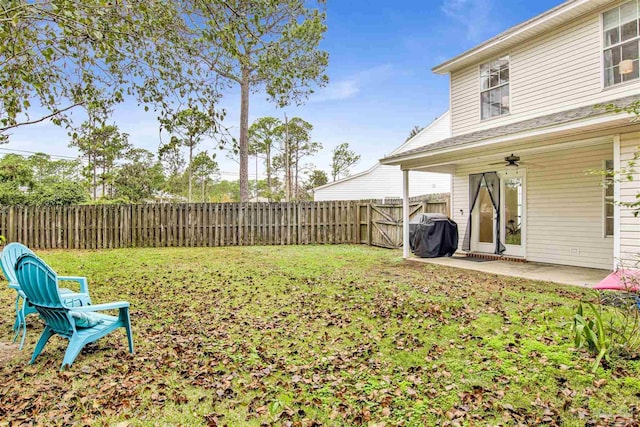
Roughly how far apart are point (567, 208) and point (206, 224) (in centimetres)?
1076

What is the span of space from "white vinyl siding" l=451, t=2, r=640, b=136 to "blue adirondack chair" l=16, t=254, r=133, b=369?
28.9 feet

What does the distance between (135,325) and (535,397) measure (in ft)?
13.6

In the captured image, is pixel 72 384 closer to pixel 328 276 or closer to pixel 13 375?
pixel 13 375

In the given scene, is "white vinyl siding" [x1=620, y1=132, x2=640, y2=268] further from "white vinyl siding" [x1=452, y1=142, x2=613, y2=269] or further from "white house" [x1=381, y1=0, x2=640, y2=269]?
"white vinyl siding" [x1=452, y1=142, x2=613, y2=269]

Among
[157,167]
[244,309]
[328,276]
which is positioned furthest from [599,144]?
[157,167]

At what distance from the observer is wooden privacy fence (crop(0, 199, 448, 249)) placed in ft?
39.7

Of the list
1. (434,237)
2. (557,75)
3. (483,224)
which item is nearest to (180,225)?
(434,237)

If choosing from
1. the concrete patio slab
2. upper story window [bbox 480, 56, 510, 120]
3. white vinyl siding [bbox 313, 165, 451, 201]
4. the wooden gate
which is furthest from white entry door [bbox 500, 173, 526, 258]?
white vinyl siding [bbox 313, 165, 451, 201]

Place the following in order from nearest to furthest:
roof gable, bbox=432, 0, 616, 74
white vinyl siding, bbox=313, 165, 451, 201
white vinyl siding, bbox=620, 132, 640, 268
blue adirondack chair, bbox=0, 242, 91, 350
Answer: blue adirondack chair, bbox=0, 242, 91, 350, white vinyl siding, bbox=620, 132, 640, 268, roof gable, bbox=432, 0, 616, 74, white vinyl siding, bbox=313, 165, 451, 201

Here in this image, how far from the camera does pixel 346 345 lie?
3.77 m

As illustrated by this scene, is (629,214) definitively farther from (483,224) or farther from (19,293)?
(19,293)

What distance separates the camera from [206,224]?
13227 mm

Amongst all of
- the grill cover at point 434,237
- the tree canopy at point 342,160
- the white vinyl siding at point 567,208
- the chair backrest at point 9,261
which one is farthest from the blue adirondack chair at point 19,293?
the tree canopy at point 342,160

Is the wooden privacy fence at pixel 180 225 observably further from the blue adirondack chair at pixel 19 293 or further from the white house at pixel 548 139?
the blue adirondack chair at pixel 19 293
